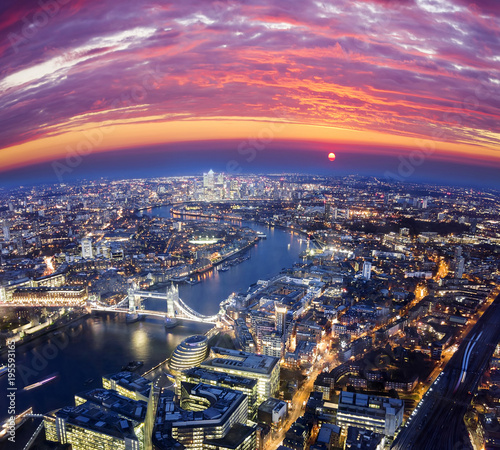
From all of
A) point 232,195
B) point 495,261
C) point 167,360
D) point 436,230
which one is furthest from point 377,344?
point 232,195

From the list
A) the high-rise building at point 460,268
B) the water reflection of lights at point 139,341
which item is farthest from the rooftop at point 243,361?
the high-rise building at point 460,268

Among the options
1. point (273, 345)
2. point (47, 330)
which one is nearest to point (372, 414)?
point (273, 345)

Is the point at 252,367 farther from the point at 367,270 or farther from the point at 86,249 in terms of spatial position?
the point at 86,249

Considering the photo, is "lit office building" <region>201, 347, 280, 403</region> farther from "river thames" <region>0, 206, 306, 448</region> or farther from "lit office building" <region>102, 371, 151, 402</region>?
"river thames" <region>0, 206, 306, 448</region>

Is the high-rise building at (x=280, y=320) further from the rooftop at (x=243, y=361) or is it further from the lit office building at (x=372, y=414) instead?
the lit office building at (x=372, y=414)

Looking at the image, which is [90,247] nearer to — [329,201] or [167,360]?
[167,360]
